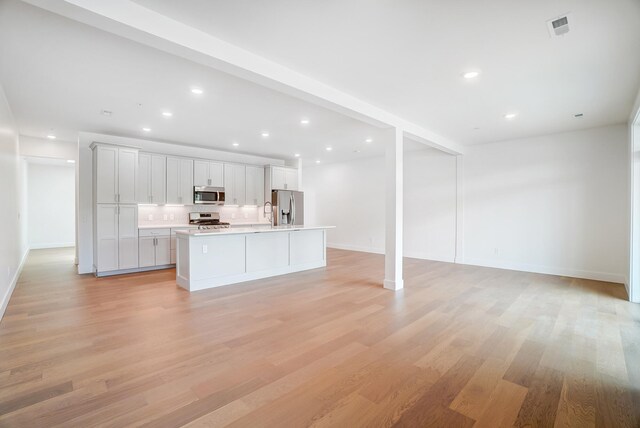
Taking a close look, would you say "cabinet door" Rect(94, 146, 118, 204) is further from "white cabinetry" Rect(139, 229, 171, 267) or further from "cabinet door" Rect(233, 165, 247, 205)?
"cabinet door" Rect(233, 165, 247, 205)

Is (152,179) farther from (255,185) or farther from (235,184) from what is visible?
(255,185)

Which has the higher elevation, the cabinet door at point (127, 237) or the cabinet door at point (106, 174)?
the cabinet door at point (106, 174)

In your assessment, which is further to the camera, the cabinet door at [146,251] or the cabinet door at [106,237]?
the cabinet door at [146,251]

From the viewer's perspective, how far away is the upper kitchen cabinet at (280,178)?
8.21 m

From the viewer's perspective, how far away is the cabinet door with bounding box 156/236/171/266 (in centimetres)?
631

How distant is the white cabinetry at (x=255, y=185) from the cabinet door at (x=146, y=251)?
8.40ft

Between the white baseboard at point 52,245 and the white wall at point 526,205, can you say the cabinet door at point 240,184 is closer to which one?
the white wall at point 526,205

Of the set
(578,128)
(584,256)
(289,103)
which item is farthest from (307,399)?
(578,128)

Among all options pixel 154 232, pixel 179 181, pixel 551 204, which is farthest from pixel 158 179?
pixel 551 204

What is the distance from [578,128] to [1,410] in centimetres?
799

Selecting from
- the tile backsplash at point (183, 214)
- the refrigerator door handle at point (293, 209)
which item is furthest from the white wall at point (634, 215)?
the tile backsplash at point (183, 214)

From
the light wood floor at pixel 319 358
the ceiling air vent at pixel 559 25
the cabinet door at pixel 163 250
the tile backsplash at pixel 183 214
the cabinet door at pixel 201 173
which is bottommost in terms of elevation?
the light wood floor at pixel 319 358

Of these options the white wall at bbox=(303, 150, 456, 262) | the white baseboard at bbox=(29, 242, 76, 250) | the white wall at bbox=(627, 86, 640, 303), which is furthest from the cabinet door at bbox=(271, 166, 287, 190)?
the white baseboard at bbox=(29, 242, 76, 250)

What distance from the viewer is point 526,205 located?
6.05 m
